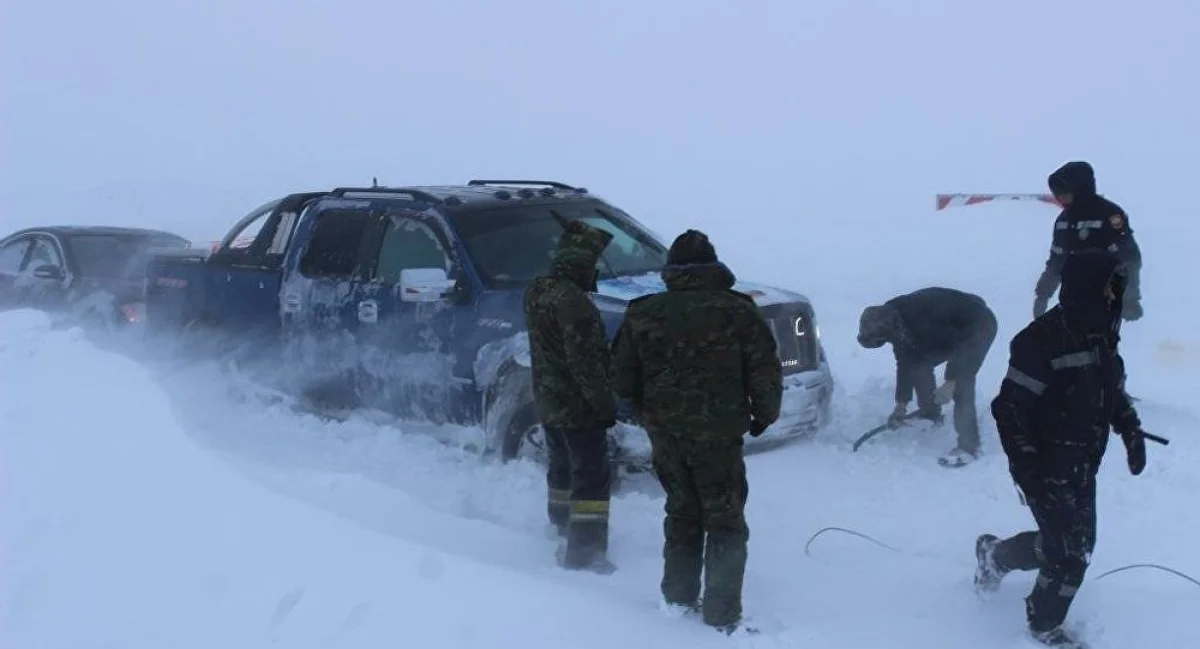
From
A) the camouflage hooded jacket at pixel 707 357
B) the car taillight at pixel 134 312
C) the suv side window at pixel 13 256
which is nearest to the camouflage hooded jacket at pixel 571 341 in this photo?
the camouflage hooded jacket at pixel 707 357

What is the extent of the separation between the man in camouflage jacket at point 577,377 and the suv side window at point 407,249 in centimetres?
197

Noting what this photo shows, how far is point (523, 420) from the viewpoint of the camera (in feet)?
19.4

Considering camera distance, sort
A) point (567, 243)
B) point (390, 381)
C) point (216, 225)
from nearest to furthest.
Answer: point (567, 243) < point (390, 381) < point (216, 225)

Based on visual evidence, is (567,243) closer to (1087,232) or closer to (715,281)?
(715,281)

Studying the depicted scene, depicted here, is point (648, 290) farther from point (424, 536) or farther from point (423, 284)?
point (424, 536)

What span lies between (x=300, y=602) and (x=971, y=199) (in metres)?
20.2

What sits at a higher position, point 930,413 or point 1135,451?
point 1135,451

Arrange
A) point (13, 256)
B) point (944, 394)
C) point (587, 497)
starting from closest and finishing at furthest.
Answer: point (587, 497) → point (944, 394) → point (13, 256)

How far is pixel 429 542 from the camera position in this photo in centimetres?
495

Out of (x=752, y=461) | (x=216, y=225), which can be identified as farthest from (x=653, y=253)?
(x=216, y=225)

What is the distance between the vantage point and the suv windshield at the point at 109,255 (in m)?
11.0

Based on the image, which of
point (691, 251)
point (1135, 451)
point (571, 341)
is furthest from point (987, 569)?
point (571, 341)

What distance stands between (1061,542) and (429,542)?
2.76 m

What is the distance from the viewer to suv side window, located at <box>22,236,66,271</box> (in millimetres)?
11102
